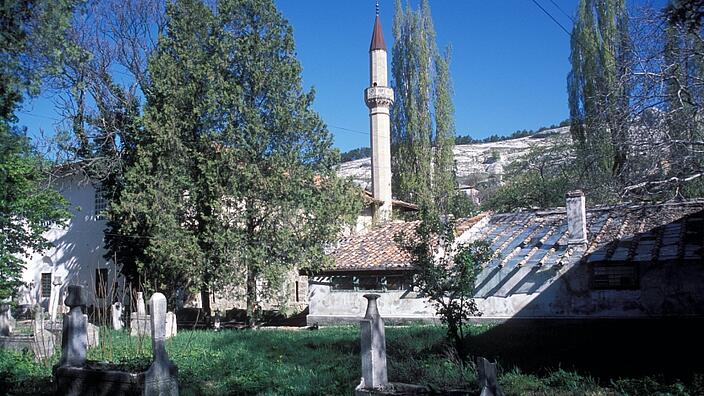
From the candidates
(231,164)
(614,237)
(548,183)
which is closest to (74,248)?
(231,164)

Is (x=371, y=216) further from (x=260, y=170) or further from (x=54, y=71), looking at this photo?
(x=54, y=71)

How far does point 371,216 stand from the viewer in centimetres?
3638

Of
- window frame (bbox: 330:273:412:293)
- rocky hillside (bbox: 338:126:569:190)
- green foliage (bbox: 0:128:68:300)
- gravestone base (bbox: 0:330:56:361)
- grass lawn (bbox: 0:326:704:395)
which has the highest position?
rocky hillside (bbox: 338:126:569:190)

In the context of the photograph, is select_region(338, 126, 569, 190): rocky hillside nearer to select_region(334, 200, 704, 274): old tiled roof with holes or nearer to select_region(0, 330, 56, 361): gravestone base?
select_region(334, 200, 704, 274): old tiled roof with holes

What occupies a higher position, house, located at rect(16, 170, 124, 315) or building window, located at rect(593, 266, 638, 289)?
house, located at rect(16, 170, 124, 315)

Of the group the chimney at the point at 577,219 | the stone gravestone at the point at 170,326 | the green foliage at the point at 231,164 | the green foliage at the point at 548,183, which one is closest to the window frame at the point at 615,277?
the chimney at the point at 577,219

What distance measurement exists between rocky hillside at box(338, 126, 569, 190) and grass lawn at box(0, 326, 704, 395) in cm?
8358

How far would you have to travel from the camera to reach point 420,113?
3850 cm

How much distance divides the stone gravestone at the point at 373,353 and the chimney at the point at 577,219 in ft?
35.9

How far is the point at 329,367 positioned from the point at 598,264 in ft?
27.0

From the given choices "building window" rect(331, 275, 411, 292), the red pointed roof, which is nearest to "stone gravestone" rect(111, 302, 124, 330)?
"building window" rect(331, 275, 411, 292)

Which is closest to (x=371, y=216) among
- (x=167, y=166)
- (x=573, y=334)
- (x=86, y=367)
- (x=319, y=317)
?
(x=319, y=317)

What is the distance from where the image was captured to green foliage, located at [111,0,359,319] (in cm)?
2200

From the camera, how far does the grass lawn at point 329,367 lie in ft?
31.6
